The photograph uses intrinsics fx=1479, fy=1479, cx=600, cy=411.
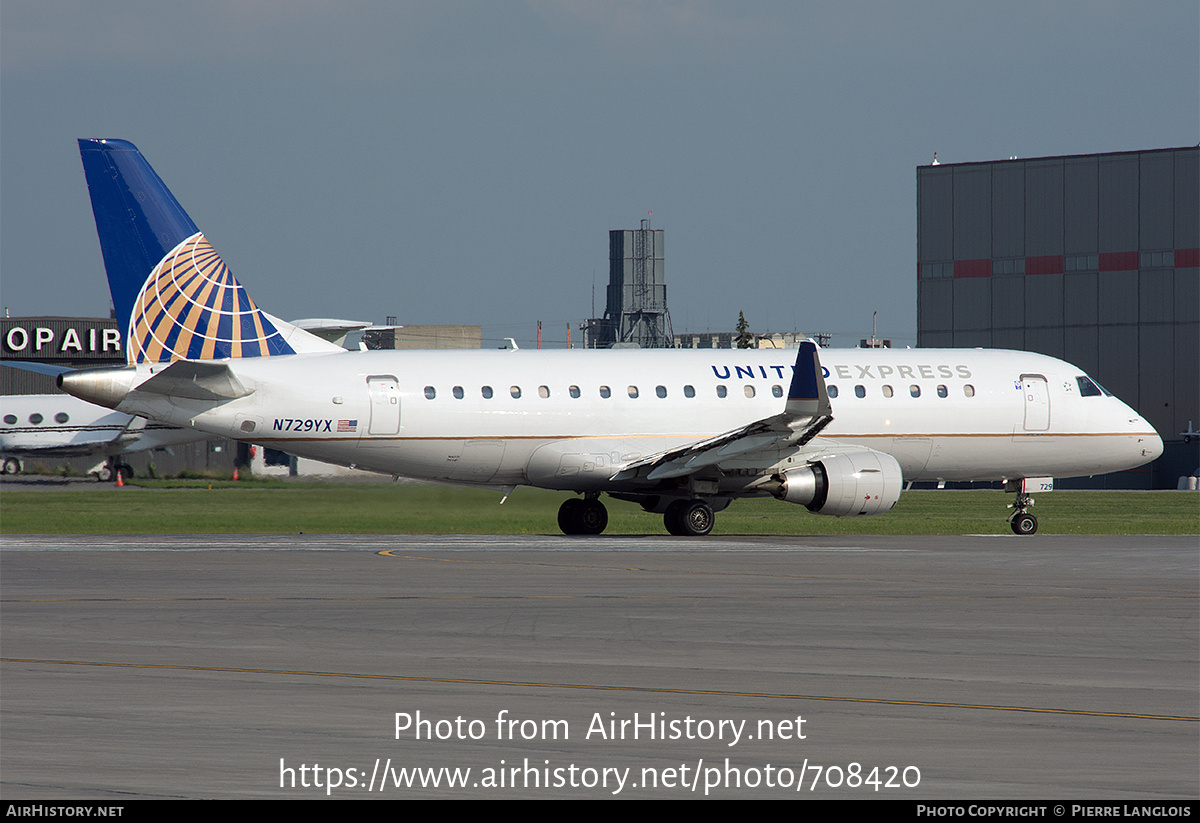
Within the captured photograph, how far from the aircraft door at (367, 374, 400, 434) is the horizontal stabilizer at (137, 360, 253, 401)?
2.49 m

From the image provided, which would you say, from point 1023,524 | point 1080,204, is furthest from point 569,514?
point 1080,204

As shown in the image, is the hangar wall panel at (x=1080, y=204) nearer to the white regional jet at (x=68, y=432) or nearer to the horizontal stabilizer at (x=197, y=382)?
the white regional jet at (x=68, y=432)

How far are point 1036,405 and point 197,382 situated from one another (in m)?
18.4

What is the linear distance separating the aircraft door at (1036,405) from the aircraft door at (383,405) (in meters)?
14.1

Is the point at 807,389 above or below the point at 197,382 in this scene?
below

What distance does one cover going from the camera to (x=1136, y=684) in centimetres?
1185

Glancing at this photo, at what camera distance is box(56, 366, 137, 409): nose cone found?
27.8 m

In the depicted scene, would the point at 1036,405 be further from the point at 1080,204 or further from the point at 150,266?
the point at 1080,204

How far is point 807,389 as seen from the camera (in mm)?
28406

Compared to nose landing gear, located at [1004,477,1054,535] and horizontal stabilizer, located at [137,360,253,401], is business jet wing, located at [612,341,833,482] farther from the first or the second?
horizontal stabilizer, located at [137,360,253,401]

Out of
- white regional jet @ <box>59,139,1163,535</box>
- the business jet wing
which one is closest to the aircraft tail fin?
white regional jet @ <box>59,139,1163,535</box>

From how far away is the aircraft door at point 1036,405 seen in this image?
110 feet

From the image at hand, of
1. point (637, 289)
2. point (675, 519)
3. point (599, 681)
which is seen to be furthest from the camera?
point (637, 289)
